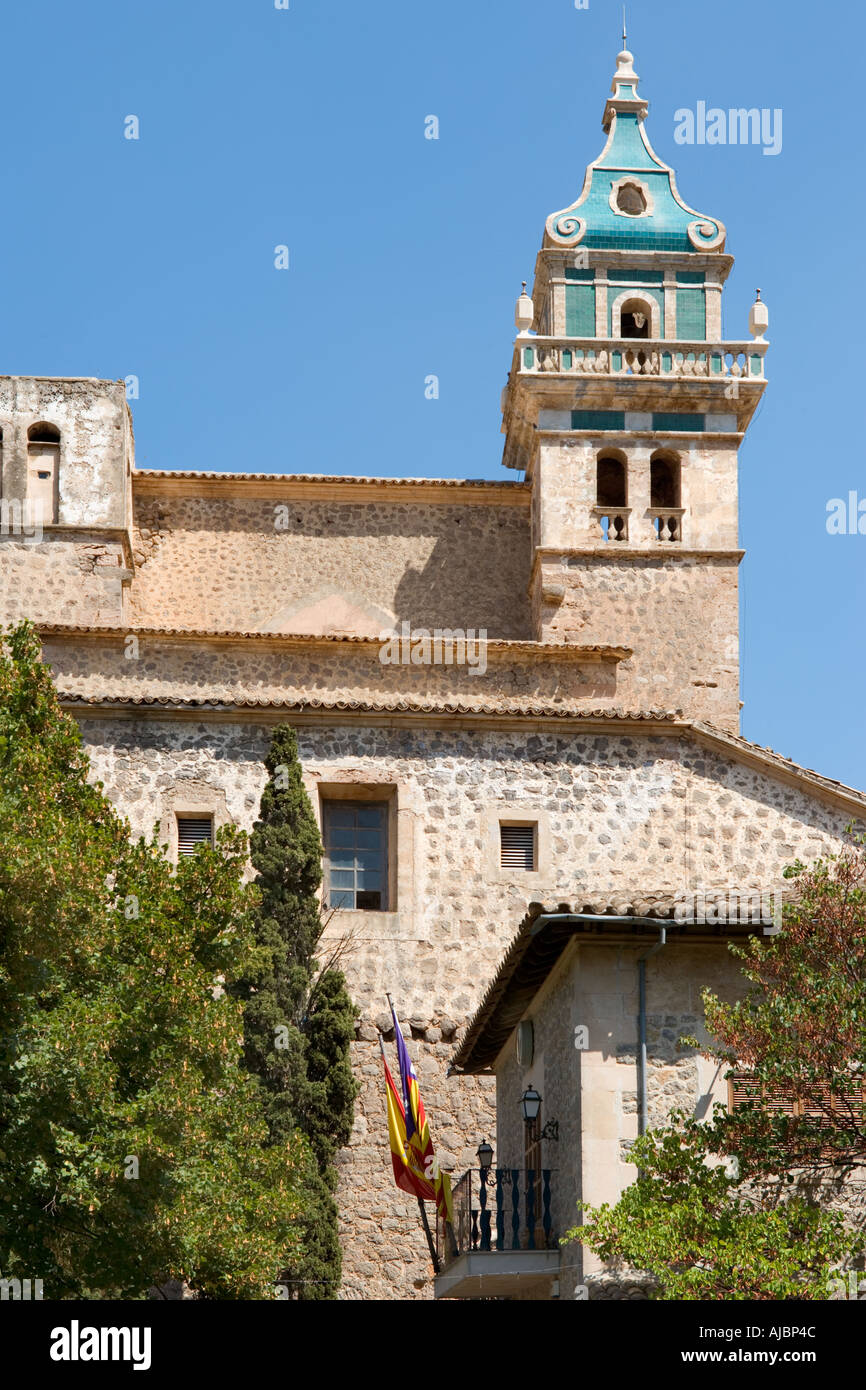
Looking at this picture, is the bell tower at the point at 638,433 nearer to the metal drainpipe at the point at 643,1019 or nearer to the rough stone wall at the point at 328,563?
the rough stone wall at the point at 328,563

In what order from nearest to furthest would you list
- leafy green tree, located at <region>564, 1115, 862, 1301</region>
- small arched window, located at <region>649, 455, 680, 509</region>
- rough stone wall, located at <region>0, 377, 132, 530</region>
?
1. leafy green tree, located at <region>564, 1115, 862, 1301</region>
2. rough stone wall, located at <region>0, 377, 132, 530</region>
3. small arched window, located at <region>649, 455, 680, 509</region>

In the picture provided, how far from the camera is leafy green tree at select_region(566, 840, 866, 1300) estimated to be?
13.0 m

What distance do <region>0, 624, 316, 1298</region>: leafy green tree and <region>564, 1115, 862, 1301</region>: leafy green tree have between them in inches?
117

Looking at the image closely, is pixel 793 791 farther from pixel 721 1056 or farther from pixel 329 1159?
pixel 721 1056

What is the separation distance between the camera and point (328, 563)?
34.3 metres

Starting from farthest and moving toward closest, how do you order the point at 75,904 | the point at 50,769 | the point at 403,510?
1. the point at 403,510
2. the point at 50,769
3. the point at 75,904

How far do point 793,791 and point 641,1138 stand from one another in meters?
10.9

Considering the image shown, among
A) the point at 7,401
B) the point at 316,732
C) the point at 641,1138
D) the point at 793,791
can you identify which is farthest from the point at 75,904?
the point at 7,401

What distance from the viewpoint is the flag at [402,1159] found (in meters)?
19.8

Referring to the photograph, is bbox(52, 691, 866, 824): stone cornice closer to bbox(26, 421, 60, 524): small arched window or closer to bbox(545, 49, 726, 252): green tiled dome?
bbox(26, 421, 60, 524): small arched window

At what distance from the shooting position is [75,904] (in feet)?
49.0

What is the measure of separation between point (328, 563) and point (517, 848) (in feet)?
37.1

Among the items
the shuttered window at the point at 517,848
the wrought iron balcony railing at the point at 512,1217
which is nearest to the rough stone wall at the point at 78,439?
the shuttered window at the point at 517,848

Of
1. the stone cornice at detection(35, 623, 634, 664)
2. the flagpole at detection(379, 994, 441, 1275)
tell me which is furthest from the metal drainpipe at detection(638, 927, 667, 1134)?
the stone cornice at detection(35, 623, 634, 664)
